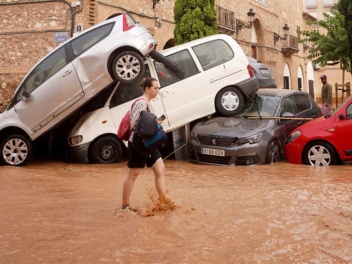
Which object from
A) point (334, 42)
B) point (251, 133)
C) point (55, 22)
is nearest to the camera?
point (251, 133)

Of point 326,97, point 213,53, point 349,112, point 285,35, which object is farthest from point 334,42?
point 285,35

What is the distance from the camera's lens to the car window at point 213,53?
33.0 ft

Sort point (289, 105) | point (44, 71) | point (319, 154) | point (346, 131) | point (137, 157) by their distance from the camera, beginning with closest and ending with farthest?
point (137, 157) → point (346, 131) → point (319, 154) → point (44, 71) → point (289, 105)

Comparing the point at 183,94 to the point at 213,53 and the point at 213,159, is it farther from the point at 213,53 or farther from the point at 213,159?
the point at 213,159

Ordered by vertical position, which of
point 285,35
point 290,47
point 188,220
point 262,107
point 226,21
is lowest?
point 188,220

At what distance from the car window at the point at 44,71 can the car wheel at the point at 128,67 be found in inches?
43.1

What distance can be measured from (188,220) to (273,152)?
15.7 feet

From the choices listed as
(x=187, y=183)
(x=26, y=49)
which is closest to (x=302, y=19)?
(x=26, y=49)

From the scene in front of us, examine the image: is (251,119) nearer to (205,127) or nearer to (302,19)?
(205,127)

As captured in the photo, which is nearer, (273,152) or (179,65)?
(273,152)

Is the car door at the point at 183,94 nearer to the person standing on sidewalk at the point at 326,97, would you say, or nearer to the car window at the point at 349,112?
the car window at the point at 349,112

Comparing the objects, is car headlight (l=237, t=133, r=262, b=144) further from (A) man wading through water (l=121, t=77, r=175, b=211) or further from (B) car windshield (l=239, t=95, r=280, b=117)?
(A) man wading through water (l=121, t=77, r=175, b=211)

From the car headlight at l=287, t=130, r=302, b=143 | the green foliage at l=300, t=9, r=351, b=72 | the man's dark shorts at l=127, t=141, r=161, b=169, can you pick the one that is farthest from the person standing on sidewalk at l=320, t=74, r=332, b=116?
the man's dark shorts at l=127, t=141, r=161, b=169

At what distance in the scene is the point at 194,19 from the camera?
49.7ft
